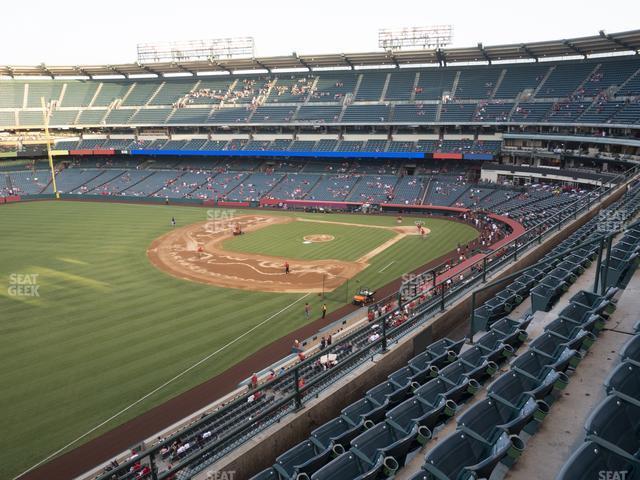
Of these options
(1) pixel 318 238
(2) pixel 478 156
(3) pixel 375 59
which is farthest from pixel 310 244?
(3) pixel 375 59

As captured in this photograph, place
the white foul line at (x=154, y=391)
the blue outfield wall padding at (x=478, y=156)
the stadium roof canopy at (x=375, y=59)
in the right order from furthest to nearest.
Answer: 1. the blue outfield wall padding at (x=478, y=156)
2. the stadium roof canopy at (x=375, y=59)
3. the white foul line at (x=154, y=391)

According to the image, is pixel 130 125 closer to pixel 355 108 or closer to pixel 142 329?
pixel 355 108

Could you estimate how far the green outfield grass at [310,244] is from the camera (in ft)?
136

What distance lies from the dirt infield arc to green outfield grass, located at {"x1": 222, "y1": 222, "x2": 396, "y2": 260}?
1.22 m

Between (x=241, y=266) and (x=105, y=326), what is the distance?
535 inches

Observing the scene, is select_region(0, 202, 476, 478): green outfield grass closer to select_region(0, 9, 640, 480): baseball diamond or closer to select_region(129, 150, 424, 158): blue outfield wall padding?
select_region(0, 9, 640, 480): baseball diamond

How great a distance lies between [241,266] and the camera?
124ft

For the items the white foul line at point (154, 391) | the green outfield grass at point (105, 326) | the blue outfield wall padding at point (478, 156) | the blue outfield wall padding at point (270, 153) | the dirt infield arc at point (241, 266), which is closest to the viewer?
the white foul line at point (154, 391)

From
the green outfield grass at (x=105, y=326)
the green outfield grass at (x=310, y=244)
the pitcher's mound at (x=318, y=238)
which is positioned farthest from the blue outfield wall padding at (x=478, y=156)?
the pitcher's mound at (x=318, y=238)

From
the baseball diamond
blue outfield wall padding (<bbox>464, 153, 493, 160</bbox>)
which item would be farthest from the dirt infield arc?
blue outfield wall padding (<bbox>464, 153, 493, 160</bbox>)

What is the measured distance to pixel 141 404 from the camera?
18.7 metres

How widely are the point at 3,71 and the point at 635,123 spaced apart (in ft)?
346

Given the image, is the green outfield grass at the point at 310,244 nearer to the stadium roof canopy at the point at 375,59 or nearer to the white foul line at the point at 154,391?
the white foul line at the point at 154,391

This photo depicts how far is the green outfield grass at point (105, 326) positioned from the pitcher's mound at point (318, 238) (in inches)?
82.7
